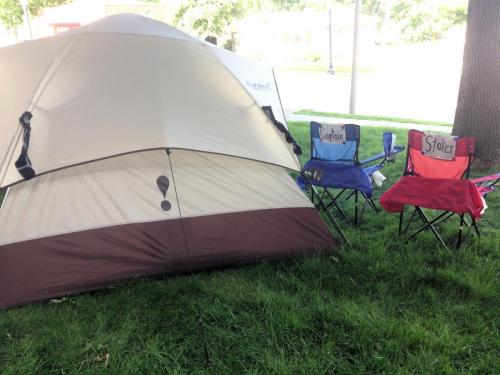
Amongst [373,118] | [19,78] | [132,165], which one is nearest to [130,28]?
[19,78]

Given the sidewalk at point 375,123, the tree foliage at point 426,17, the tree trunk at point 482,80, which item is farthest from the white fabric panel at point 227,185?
the tree foliage at point 426,17

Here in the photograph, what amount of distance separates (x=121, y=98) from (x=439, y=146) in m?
2.52

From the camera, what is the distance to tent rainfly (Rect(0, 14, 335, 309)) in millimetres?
2746

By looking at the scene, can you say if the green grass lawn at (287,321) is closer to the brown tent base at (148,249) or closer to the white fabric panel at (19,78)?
the brown tent base at (148,249)

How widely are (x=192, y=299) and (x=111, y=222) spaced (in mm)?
787

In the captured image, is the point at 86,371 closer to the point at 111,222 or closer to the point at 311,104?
the point at 111,222

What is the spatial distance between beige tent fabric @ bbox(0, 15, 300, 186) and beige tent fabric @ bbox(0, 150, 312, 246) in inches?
7.9

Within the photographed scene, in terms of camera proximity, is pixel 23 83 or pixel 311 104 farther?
pixel 311 104

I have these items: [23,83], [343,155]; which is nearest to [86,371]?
[23,83]

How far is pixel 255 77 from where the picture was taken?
146 inches

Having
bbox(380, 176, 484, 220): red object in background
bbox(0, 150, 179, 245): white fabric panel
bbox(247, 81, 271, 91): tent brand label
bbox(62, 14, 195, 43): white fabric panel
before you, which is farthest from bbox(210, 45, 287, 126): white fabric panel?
bbox(380, 176, 484, 220): red object in background

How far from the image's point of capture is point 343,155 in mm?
4168

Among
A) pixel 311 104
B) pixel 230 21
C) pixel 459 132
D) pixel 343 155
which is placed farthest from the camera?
pixel 230 21

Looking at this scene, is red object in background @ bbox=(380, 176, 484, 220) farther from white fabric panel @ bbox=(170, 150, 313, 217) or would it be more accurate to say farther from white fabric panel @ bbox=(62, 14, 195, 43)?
white fabric panel @ bbox=(62, 14, 195, 43)
